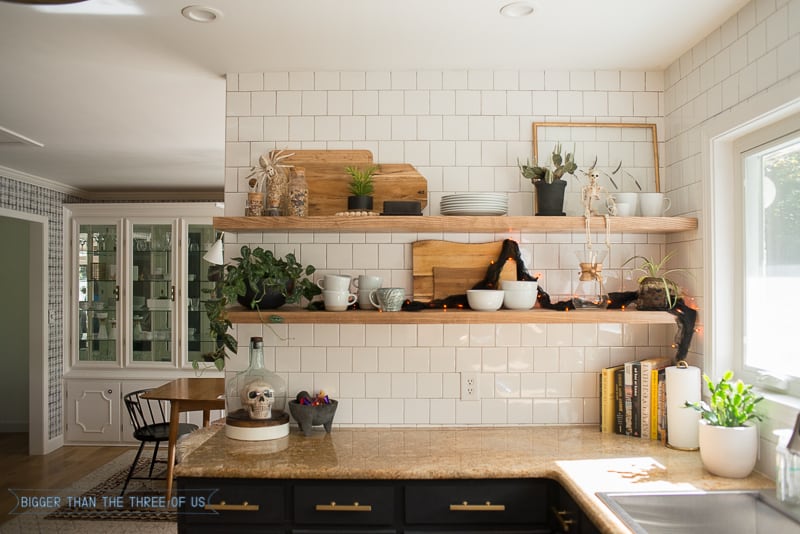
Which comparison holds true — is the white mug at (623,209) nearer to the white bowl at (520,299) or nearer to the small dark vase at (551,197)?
the small dark vase at (551,197)

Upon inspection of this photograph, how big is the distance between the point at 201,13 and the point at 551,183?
57.2 inches

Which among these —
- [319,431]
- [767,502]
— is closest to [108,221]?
[319,431]

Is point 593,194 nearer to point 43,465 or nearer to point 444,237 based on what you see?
point 444,237

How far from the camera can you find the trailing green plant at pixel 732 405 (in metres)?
2.05

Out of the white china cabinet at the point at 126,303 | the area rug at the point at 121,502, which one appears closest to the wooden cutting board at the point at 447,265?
the area rug at the point at 121,502

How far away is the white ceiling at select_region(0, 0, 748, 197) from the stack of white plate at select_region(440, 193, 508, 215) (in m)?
0.59

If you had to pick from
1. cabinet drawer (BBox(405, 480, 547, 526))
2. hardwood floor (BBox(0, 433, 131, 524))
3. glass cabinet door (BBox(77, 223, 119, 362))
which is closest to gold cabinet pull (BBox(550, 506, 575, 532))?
cabinet drawer (BBox(405, 480, 547, 526))

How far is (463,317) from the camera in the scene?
8.04 feet

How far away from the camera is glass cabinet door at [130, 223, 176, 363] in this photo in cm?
612

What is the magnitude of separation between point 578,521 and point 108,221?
556 cm

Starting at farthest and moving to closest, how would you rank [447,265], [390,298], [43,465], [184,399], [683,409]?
[43,465] < [184,399] < [447,265] < [390,298] < [683,409]

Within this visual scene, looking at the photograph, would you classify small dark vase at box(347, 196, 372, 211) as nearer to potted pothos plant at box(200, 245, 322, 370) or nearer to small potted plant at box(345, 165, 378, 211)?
small potted plant at box(345, 165, 378, 211)

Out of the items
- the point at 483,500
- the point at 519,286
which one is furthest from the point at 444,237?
the point at 483,500

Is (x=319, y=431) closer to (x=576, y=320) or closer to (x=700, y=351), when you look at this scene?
(x=576, y=320)
